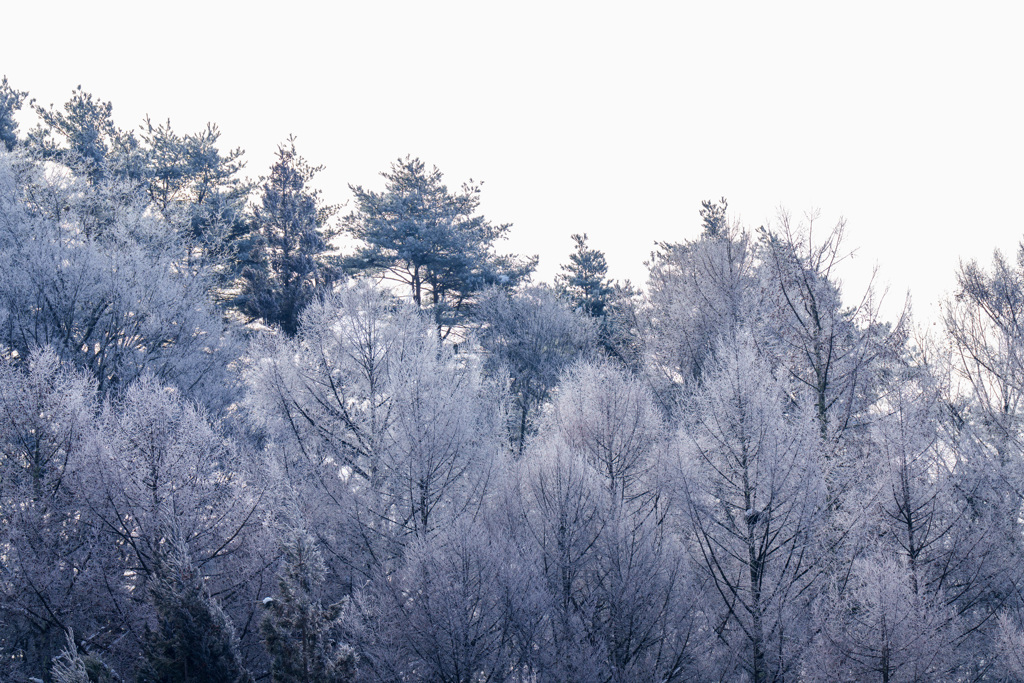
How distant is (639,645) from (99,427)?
1809 centimetres

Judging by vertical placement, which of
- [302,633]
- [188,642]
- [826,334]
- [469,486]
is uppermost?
[826,334]

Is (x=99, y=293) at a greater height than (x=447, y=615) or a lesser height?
greater

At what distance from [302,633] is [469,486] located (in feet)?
35.6

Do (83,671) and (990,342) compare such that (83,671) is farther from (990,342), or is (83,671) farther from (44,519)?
(990,342)

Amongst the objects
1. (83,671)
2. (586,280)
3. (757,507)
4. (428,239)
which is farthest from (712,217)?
(83,671)

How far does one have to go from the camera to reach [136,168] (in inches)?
1537

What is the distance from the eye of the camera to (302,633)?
54.5 feet

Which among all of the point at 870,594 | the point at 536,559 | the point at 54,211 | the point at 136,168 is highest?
the point at 136,168

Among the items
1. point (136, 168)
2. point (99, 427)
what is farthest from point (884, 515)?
point (136, 168)

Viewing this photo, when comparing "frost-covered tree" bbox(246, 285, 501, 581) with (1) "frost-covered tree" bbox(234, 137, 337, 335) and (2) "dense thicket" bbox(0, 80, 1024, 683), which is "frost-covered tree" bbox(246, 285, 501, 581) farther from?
(1) "frost-covered tree" bbox(234, 137, 337, 335)

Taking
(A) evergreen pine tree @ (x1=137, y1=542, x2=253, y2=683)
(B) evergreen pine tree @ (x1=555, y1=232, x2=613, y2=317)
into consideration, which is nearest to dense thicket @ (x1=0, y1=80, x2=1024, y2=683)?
(A) evergreen pine tree @ (x1=137, y1=542, x2=253, y2=683)

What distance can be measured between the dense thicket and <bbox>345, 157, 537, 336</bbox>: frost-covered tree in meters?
7.53

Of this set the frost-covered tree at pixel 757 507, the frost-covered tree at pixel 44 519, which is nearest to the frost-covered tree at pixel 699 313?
the frost-covered tree at pixel 757 507

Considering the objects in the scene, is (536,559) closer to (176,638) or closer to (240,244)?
(176,638)
